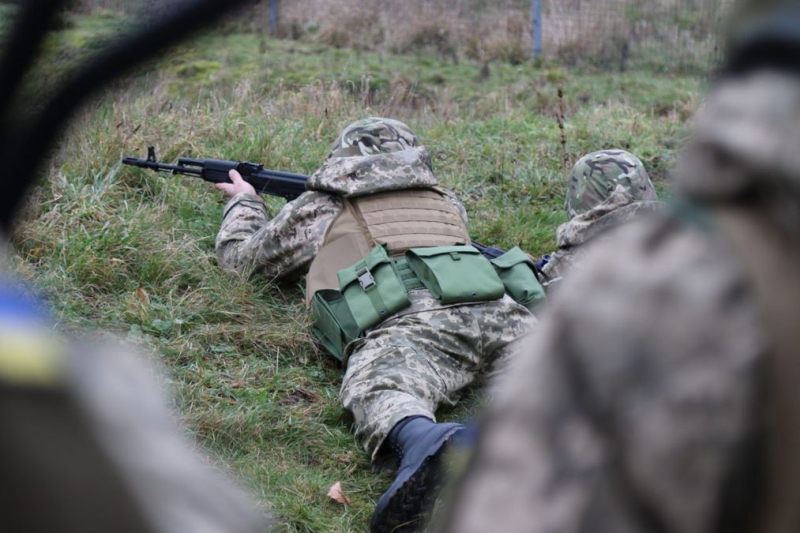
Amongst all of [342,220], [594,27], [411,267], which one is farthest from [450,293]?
[594,27]

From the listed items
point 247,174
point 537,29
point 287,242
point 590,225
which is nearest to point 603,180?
point 590,225

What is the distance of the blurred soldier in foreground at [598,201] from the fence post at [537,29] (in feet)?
24.2

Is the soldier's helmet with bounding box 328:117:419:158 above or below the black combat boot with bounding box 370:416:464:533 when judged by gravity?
above

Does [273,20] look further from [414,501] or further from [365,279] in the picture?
[414,501]

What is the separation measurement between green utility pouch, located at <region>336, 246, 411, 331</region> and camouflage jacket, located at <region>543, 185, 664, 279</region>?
85 cm

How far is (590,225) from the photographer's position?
4020mm

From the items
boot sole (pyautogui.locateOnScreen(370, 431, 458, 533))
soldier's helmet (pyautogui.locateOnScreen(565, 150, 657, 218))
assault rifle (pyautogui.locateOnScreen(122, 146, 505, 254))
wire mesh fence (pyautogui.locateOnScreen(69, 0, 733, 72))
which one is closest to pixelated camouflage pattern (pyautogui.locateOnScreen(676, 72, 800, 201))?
boot sole (pyautogui.locateOnScreen(370, 431, 458, 533))

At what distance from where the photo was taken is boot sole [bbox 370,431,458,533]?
8.58 feet

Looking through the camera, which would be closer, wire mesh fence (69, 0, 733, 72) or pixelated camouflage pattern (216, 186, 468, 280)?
pixelated camouflage pattern (216, 186, 468, 280)

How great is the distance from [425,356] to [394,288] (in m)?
0.30

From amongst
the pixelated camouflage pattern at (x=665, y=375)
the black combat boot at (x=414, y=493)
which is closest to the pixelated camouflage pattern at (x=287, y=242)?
the black combat boot at (x=414, y=493)

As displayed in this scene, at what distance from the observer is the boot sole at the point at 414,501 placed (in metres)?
2.62

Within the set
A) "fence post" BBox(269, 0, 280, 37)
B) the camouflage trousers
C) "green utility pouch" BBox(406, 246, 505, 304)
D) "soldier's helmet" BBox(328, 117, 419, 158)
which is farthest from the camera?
"fence post" BBox(269, 0, 280, 37)

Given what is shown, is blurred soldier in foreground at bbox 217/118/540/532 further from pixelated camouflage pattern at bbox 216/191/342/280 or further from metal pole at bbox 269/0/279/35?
metal pole at bbox 269/0/279/35
